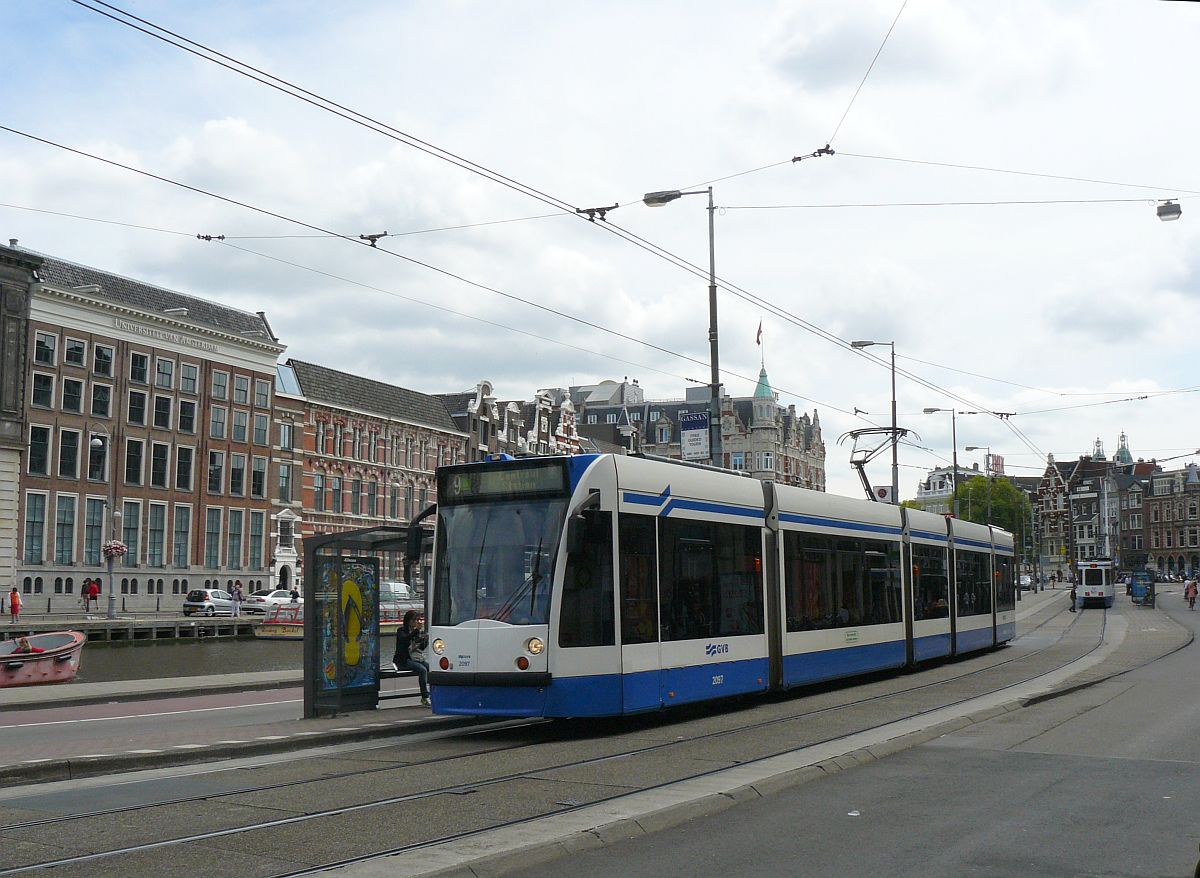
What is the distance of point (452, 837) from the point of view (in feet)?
27.6

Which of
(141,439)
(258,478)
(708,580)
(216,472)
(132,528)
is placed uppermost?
(141,439)

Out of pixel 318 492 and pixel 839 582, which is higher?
pixel 318 492

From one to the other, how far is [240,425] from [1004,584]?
157 ft

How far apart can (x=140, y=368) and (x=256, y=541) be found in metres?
12.4

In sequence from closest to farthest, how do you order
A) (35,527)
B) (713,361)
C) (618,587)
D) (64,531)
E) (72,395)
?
(618,587) → (713,361) → (35,527) → (64,531) → (72,395)

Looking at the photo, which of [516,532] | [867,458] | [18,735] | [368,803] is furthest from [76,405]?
[368,803]

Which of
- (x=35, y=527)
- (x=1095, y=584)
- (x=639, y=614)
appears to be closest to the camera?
(x=639, y=614)

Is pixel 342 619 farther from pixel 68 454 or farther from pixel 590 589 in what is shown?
pixel 68 454

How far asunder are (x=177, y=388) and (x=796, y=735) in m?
57.1

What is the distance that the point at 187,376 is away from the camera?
66250mm

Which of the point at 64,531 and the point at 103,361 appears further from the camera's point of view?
the point at 103,361

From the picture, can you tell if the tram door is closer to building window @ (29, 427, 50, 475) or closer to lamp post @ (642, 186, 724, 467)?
lamp post @ (642, 186, 724, 467)

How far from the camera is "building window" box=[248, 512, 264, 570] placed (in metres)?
69.9

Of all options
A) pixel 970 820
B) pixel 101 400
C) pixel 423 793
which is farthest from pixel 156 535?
pixel 970 820
